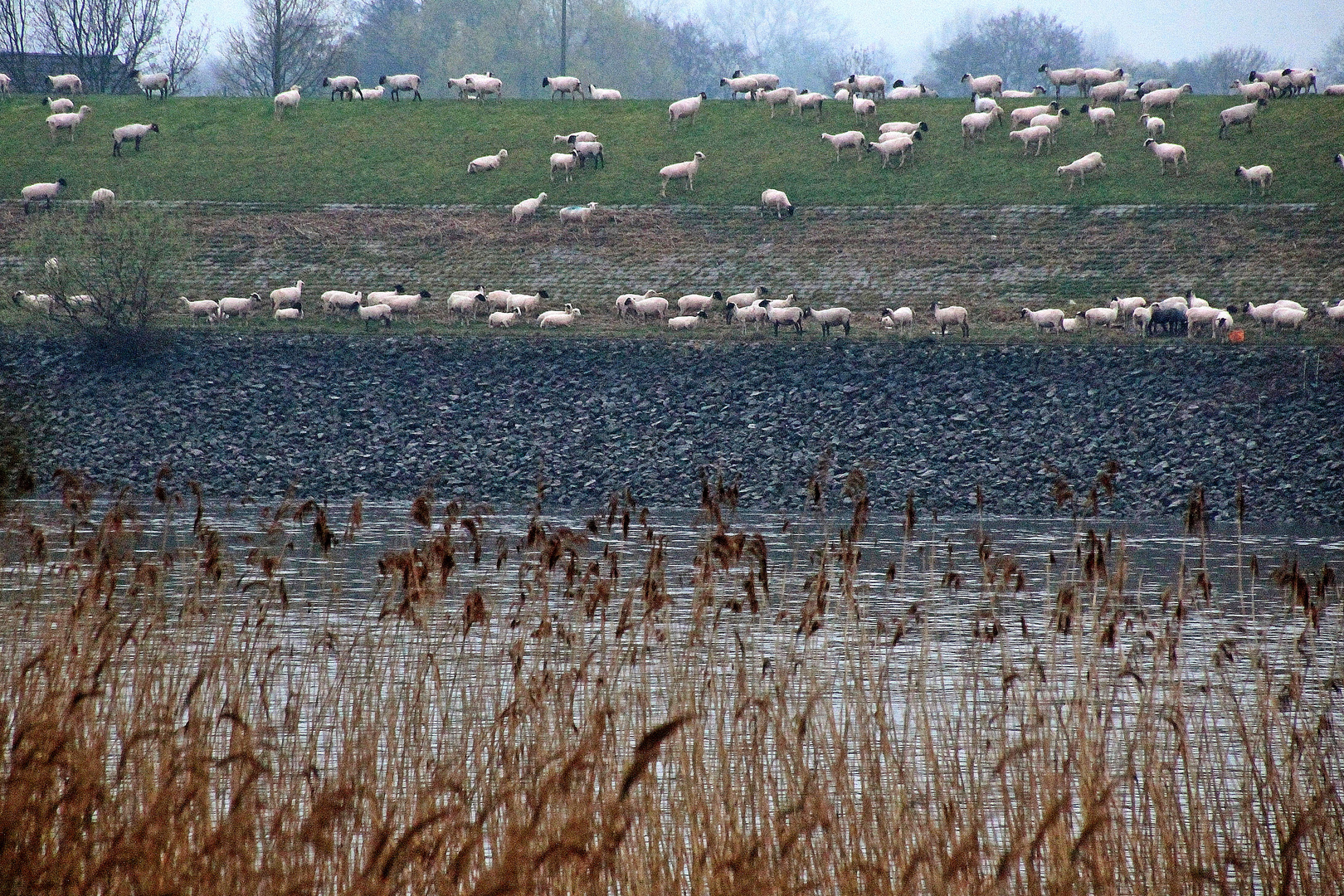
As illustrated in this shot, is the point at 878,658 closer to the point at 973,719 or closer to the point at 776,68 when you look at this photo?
the point at 973,719

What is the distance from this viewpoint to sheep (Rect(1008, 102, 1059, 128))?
48656 millimetres

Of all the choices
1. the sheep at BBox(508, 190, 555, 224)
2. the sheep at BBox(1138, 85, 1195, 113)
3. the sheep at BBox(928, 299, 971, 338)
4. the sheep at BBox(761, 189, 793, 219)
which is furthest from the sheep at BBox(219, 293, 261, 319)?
the sheep at BBox(1138, 85, 1195, 113)

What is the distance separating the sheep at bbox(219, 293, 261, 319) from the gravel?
3327 mm

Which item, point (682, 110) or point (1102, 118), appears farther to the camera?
point (682, 110)

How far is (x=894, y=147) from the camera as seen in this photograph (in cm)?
4644

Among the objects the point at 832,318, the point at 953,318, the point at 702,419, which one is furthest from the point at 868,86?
the point at 702,419

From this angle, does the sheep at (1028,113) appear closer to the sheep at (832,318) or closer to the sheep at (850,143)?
the sheep at (850,143)

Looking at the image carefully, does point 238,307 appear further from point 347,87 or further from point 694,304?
point 347,87

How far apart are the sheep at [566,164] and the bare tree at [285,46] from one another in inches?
1048

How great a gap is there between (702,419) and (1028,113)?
24341 mm

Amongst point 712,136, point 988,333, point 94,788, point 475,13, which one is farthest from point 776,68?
point 94,788

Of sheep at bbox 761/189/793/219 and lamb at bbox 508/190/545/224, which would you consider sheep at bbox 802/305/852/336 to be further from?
lamb at bbox 508/190/545/224

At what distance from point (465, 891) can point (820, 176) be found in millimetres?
42294

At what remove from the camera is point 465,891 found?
5410 millimetres
